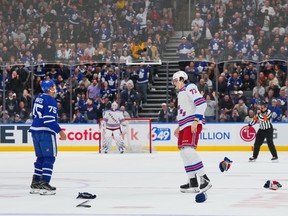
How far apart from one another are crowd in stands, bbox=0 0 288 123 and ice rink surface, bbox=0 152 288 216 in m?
5.38

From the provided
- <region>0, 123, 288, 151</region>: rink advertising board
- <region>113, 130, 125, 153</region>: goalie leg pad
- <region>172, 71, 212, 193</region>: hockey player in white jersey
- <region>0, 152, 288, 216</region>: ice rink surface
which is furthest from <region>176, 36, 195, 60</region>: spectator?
<region>172, 71, 212, 193</region>: hockey player in white jersey

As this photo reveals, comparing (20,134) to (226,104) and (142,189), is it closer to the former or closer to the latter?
(226,104)

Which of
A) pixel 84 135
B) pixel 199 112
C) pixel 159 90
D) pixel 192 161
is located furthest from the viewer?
pixel 159 90

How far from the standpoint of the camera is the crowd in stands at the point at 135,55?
23719mm

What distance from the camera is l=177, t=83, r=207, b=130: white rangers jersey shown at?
34.3ft

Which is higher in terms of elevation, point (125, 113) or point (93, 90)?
point (93, 90)

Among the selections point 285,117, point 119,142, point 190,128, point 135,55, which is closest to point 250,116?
point 285,117

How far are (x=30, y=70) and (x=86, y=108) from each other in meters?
2.00

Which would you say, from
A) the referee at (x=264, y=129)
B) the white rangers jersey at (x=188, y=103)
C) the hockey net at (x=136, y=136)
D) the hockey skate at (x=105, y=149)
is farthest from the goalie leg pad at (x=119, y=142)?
the white rangers jersey at (x=188, y=103)

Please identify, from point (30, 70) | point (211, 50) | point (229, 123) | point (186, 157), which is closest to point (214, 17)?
point (211, 50)

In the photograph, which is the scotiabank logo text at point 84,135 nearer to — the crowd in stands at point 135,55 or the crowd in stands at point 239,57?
the crowd in stands at point 135,55

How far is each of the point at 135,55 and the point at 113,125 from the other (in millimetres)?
2759

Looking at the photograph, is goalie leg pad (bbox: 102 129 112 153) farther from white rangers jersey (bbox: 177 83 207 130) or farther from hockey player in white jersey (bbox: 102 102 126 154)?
white rangers jersey (bbox: 177 83 207 130)

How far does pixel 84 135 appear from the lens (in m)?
24.4
